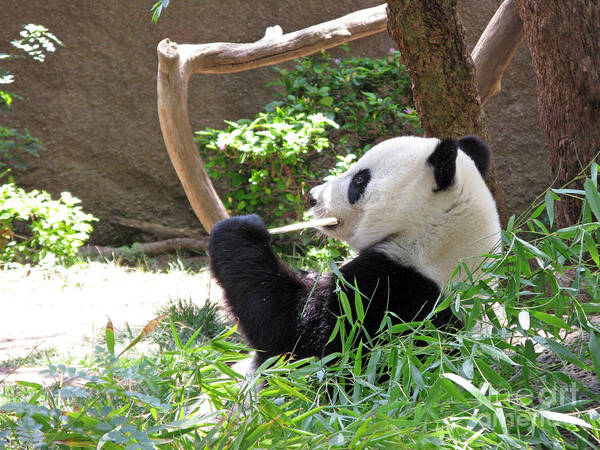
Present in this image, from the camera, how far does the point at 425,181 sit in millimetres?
2135

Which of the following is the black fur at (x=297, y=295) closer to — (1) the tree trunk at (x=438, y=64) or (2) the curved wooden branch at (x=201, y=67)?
(1) the tree trunk at (x=438, y=64)

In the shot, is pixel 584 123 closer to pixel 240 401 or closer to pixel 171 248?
pixel 240 401

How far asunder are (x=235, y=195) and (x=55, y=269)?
1605mm

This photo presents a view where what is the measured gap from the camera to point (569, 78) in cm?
282

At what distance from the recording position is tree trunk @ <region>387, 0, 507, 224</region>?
2932 mm

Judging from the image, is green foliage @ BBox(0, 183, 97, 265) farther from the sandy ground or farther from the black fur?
the black fur

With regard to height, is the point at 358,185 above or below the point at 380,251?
above

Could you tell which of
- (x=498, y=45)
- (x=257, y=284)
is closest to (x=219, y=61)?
(x=498, y=45)

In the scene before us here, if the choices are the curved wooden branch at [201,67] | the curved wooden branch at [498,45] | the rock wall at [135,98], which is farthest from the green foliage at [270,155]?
the curved wooden branch at [498,45]

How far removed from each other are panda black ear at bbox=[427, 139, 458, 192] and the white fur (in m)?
0.04

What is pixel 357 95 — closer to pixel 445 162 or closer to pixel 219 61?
pixel 219 61

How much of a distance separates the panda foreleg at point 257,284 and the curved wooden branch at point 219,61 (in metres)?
1.98

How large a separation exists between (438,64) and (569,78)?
1.91 feet

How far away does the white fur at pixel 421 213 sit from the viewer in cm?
207
